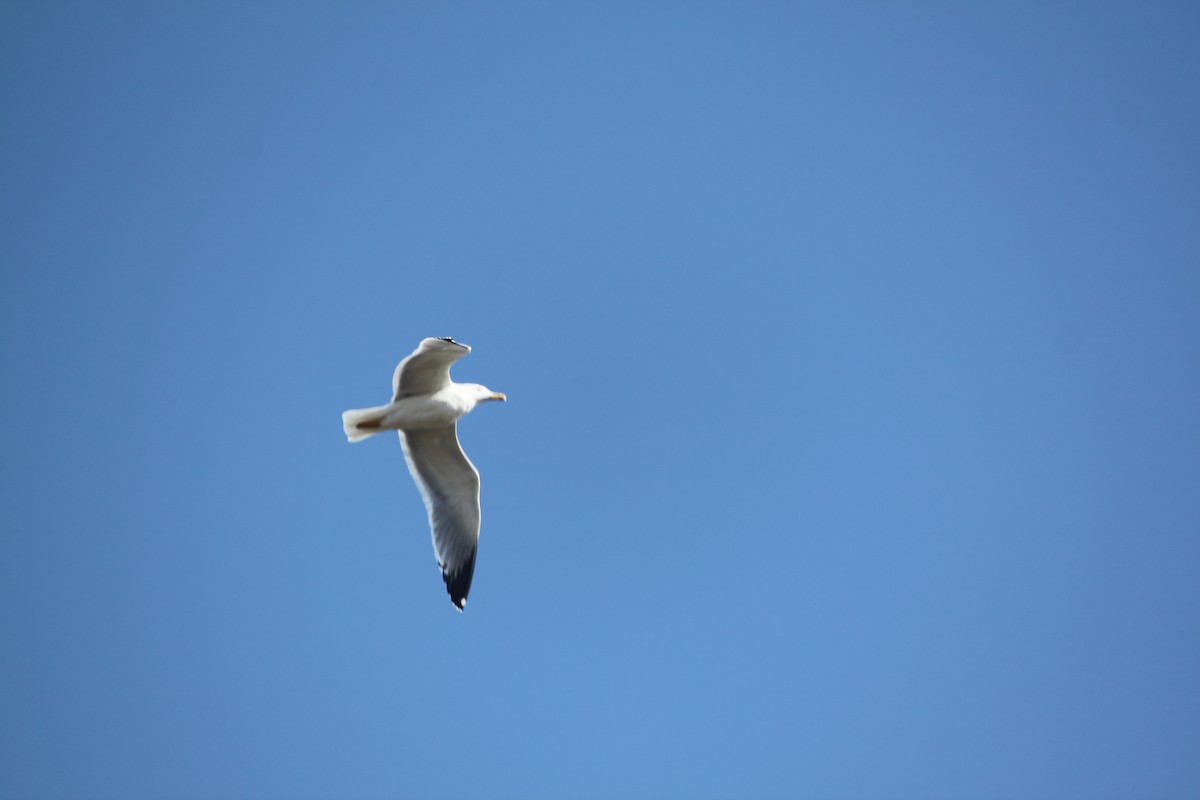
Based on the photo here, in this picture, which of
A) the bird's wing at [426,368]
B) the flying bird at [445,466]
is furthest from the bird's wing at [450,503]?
the bird's wing at [426,368]

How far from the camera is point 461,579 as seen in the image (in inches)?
353

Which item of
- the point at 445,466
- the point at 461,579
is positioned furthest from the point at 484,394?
the point at 461,579

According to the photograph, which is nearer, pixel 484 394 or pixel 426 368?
pixel 426 368

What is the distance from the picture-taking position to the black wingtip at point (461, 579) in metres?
8.93

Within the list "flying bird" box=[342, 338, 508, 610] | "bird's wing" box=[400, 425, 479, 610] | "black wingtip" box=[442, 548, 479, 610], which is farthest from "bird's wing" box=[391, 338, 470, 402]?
"black wingtip" box=[442, 548, 479, 610]

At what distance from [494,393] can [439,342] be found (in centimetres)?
167

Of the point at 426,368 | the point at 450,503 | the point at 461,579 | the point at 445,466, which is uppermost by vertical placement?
the point at 426,368

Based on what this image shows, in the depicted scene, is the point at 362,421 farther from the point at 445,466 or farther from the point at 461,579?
the point at 461,579

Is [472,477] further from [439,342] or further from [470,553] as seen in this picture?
[439,342]

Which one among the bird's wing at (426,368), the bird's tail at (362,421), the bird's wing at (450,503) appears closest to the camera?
the bird's wing at (426,368)

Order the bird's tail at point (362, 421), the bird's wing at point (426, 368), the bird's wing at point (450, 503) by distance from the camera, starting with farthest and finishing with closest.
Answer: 1. the bird's wing at point (450, 503)
2. the bird's tail at point (362, 421)
3. the bird's wing at point (426, 368)

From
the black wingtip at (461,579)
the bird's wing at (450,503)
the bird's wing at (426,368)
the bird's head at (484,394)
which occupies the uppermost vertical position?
the bird's head at (484,394)

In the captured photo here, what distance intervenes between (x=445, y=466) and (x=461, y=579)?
1031 mm

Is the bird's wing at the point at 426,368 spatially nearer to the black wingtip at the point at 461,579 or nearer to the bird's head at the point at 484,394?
the bird's head at the point at 484,394
